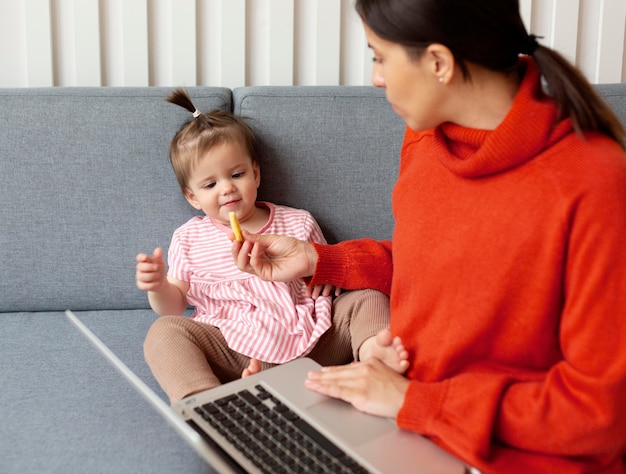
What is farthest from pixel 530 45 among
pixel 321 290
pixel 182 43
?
pixel 182 43

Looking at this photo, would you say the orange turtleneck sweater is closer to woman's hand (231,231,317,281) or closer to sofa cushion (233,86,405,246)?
woman's hand (231,231,317,281)

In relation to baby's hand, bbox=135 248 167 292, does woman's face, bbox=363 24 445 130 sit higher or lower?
higher

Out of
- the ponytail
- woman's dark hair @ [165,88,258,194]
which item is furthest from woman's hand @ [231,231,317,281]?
the ponytail

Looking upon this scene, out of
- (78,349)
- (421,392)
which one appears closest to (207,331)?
(78,349)

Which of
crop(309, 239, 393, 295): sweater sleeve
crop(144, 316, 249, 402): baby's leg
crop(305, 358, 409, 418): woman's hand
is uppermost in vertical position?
crop(309, 239, 393, 295): sweater sleeve

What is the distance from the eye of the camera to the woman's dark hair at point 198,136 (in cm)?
155

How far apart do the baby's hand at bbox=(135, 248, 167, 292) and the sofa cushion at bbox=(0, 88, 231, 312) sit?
29 centimetres

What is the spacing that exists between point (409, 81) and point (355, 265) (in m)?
0.49

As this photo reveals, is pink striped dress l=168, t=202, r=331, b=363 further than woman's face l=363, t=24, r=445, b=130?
Yes

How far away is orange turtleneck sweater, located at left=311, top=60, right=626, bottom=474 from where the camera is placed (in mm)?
896

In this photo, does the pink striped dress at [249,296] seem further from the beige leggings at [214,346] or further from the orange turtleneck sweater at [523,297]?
the orange turtleneck sweater at [523,297]

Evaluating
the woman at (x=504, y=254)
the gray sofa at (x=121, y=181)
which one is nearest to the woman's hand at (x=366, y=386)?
the woman at (x=504, y=254)

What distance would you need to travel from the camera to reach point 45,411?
50.1 inches

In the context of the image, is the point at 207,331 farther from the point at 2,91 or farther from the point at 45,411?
the point at 2,91
